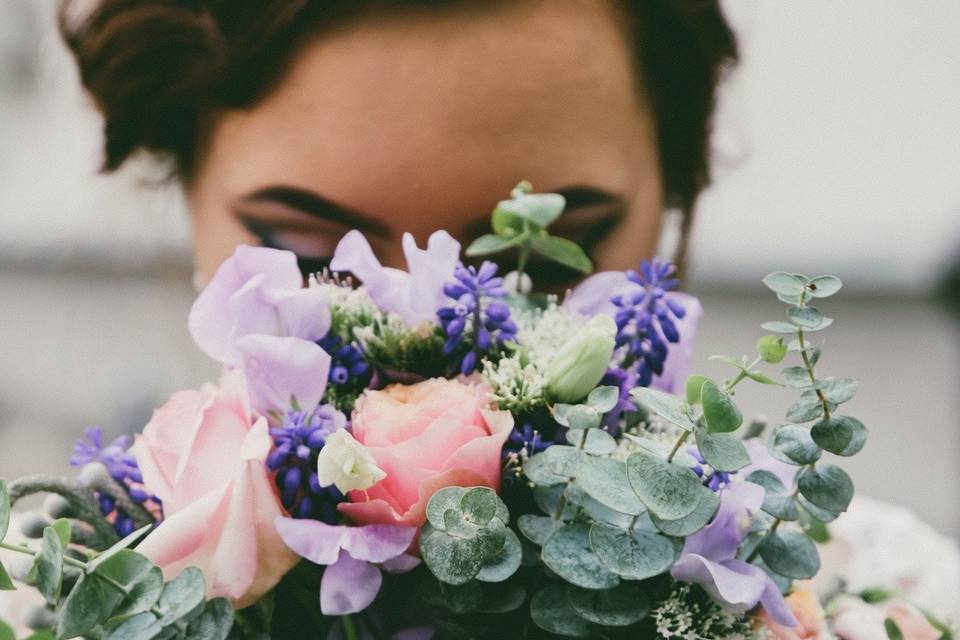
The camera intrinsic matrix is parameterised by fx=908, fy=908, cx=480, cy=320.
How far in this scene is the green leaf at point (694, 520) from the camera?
16.8 inches

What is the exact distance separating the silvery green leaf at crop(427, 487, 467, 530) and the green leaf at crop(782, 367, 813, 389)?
171 mm

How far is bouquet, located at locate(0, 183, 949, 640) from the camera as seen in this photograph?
0.44 meters

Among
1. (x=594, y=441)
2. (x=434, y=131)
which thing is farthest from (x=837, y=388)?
(x=434, y=131)

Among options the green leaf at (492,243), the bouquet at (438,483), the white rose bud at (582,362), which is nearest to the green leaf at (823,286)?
the bouquet at (438,483)

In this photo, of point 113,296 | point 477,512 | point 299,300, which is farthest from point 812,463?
point 113,296

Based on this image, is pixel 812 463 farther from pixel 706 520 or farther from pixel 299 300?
pixel 299 300

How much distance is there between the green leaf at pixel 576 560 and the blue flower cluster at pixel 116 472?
24cm

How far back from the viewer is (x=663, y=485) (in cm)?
43

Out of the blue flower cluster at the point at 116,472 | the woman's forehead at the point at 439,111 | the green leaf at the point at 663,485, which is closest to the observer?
the green leaf at the point at 663,485

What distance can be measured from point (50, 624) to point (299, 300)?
0.25 metres

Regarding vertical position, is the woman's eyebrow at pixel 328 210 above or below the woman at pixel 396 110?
below

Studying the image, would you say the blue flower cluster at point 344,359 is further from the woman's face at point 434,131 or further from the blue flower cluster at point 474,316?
the woman's face at point 434,131

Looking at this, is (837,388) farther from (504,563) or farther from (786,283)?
(504,563)

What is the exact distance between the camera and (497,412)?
1.58ft
